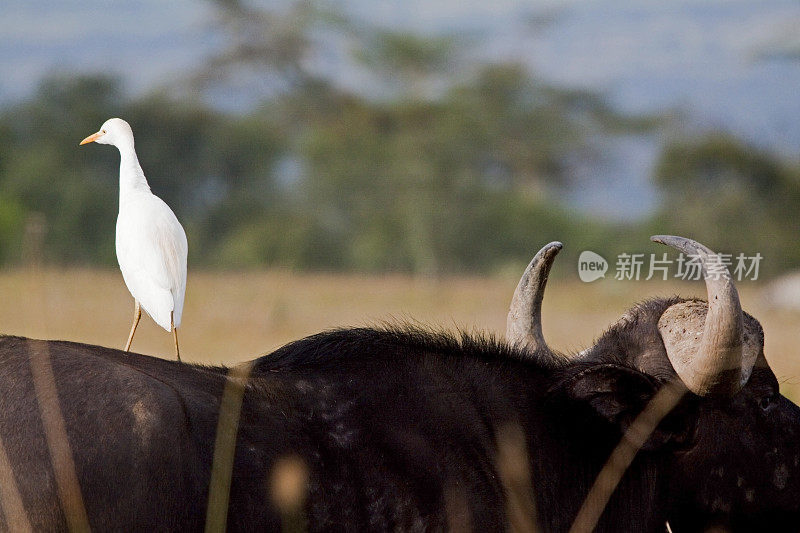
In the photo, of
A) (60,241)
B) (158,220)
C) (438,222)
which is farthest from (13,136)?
(158,220)

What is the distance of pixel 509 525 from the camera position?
10.6ft

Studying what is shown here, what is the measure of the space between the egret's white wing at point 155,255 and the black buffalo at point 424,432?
87 centimetres

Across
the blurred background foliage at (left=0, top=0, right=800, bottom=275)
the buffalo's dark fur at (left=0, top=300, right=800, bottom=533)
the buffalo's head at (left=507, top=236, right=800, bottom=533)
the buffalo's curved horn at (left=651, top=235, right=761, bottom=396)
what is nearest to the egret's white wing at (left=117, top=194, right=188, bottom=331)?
the buffalo's dark fur at (left=0, top=300, right=800, bottom=533)

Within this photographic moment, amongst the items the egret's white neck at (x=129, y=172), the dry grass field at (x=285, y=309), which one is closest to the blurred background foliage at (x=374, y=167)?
the dry grass field at (x=285, y=309)

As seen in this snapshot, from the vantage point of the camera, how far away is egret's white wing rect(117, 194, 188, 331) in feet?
13.4

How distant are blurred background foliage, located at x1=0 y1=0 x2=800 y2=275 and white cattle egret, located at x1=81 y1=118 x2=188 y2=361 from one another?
24.4 meters

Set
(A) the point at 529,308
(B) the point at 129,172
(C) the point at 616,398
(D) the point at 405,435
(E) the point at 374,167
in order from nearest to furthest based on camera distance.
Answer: (D) the point at 405,435 < (C) the point at 616,398 < (A) the point at 529,308 < (B) the point at 129,172 < (E) the point at 374,167

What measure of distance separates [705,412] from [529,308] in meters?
0.80

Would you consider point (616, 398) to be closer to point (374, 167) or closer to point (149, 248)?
point (149, 248)

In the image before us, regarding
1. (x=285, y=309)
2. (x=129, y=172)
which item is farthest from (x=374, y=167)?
(x=129, y=172)

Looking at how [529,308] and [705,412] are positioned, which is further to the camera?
[529,308]

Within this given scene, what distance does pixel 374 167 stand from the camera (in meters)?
38.1

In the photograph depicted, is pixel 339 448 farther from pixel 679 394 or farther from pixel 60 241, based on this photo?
pixel 60 241

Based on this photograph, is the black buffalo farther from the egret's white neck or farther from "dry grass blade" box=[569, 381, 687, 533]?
the egret's white neck
